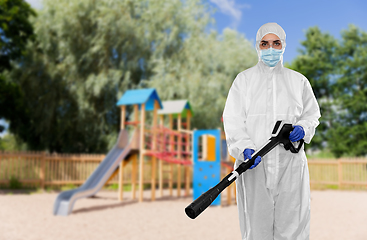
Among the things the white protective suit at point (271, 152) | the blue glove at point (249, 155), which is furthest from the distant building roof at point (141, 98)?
the blue glove at point (249, 155)

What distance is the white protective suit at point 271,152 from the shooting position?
7.08 ft

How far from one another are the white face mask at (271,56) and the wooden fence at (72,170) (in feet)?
44.4

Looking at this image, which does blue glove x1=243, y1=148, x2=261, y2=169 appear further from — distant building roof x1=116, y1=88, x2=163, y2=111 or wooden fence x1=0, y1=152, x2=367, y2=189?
wooden fence x1=0, y1=152, x2=367, y2=189

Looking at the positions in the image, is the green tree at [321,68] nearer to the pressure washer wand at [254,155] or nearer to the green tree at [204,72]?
the green tree at [204,72]

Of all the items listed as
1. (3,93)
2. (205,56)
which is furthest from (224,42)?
(3,93)

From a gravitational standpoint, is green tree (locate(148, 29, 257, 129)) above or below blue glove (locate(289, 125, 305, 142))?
above

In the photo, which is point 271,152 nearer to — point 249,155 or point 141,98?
point 249,155

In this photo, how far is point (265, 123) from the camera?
7.37ft

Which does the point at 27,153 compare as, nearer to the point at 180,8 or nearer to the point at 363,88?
the point at 180,8

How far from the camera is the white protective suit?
2158 mm

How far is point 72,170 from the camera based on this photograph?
14820mm

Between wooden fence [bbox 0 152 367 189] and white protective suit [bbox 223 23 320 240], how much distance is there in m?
13.4

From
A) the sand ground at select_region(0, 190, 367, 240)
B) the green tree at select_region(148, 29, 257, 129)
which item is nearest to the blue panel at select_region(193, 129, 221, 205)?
the sand ground at select_region(0, 190, 367, 240)

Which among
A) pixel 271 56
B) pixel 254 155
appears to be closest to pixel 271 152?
pixel 254 155
